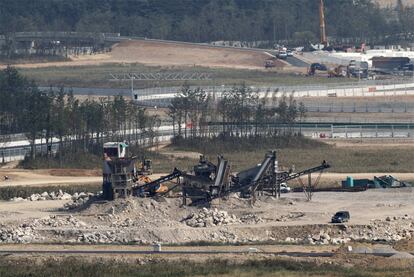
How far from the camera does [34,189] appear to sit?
91.9 metres

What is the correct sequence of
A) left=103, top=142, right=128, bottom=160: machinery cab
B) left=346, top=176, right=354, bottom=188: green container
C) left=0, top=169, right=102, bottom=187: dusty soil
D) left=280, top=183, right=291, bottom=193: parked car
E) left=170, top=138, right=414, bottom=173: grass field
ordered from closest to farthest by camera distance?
left=103, top=142, right=128, bottom=160: machinery cab → left=280, top=183, right=291, bottom=193: parked car → left=346, top=176, right=354, bottom=188: green container → left=0, top=169, right=102, bottom=187: dusty soil → left=170, top=138, right=414, bottom=173: grass field

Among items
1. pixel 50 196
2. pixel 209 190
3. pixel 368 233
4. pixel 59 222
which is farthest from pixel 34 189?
pixel 368 233

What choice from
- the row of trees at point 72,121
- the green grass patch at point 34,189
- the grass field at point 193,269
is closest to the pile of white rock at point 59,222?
the green grass patch at point 34,189

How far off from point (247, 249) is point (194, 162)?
3624 cm

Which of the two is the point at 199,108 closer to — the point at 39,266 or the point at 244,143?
the point at 244,143

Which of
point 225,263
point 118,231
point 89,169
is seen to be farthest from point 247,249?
point 89,169

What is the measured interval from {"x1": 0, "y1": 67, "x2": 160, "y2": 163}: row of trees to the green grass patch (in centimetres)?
1304

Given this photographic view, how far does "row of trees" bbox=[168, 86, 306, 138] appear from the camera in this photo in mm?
120500

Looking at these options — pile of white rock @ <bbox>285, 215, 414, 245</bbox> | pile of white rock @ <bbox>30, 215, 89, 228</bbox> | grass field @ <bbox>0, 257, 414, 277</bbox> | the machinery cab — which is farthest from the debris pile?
grass field @ <bbox>0, 257, 414, 277</bbox>

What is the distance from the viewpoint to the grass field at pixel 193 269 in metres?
61.8

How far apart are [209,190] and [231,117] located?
4035cm

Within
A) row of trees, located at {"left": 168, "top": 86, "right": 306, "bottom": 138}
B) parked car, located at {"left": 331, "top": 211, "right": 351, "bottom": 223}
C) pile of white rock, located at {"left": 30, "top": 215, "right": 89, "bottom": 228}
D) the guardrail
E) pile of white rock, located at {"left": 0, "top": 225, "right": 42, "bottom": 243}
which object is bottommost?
pile of white rock, located at {"left": 0, "top": 225, "right": 42, "bottom": 243}

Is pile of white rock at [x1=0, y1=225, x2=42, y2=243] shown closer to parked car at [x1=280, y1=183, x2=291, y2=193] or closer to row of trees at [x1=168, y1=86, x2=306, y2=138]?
parked car at [x1=280, y1=183, x2=291, y2=193]

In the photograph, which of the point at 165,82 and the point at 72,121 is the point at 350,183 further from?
the point at 165,82
